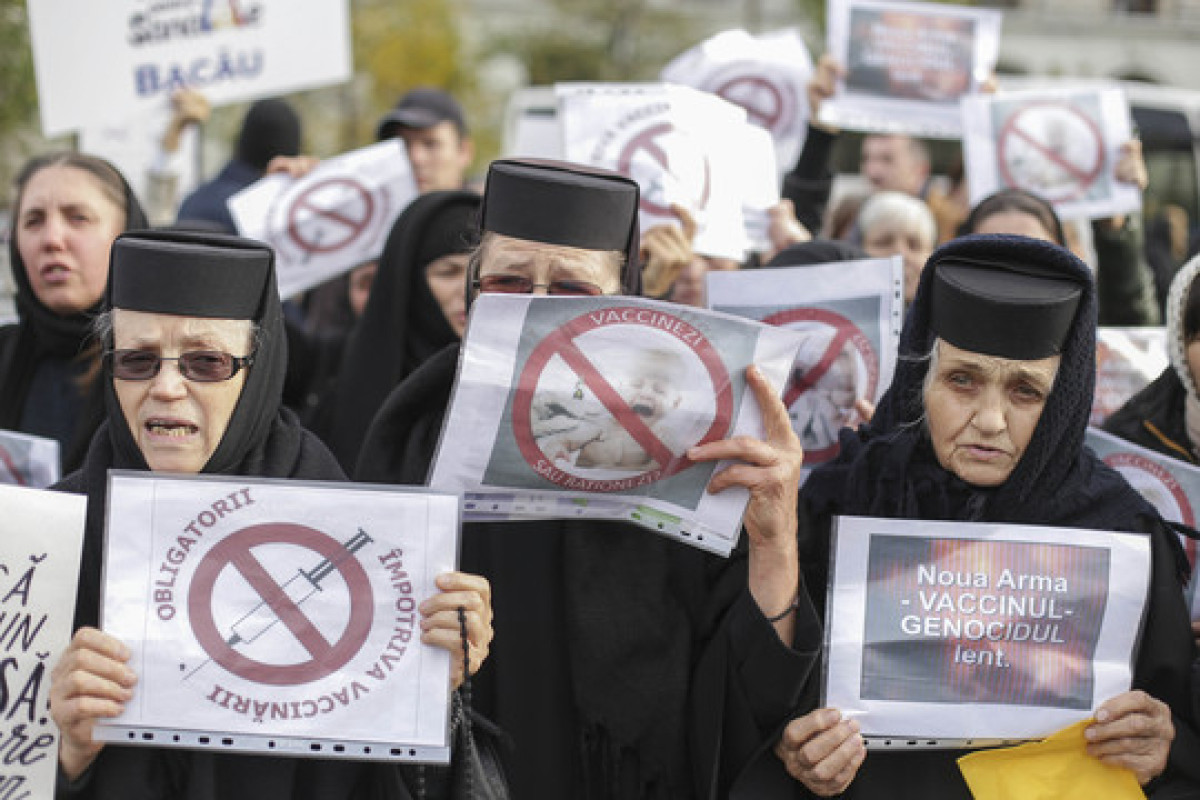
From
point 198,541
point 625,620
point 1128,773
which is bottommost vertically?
point 1128,773

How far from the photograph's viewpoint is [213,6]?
659 cm

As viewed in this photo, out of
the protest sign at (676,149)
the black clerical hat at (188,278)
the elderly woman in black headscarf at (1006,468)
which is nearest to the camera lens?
the black clerical hat at (188,278)

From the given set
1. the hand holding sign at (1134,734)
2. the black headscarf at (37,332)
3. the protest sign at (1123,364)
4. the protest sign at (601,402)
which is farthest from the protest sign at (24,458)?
the protest sign at (1123,364)

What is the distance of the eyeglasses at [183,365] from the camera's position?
2719 mm

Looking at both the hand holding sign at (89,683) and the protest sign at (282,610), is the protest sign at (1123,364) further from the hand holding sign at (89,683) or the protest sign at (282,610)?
the hand holding sign at (89,683)

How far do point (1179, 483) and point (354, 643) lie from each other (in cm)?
185

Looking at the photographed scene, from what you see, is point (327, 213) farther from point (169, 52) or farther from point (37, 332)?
point (37, 332)

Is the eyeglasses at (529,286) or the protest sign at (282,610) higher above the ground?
the eyeglasses at (529,286)

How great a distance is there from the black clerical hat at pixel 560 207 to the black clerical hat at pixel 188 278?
536 mm

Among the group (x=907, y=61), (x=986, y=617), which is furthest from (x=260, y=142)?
(x=986, y=617)

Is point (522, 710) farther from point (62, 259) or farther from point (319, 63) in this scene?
point (319, 63)

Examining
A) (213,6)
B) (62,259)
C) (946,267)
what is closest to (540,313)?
(946,267)

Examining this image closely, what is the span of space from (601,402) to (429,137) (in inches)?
163

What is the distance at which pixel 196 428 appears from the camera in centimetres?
273
